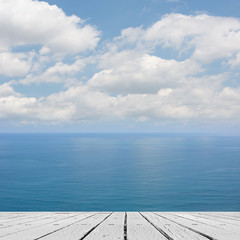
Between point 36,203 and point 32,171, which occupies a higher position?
point 32,171

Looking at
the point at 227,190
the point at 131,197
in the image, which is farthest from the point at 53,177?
the point at 227,190

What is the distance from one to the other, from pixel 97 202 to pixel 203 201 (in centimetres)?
2663

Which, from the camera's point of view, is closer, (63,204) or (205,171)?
(63,204)

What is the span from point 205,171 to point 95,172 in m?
45.1

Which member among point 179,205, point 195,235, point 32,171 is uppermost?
point 32,171

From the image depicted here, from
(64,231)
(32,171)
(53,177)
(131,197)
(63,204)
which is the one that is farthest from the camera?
(32,171)

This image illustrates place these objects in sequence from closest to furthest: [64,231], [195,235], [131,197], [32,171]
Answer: [195,235]
[64,231]
[131,197]
[32,171]

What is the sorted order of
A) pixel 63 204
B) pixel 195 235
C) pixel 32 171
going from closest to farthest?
pixel 195 235 → pixel 63 204 → pixel 32 171

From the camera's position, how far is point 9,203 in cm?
5362

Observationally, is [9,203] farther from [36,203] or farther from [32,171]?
[32,171]

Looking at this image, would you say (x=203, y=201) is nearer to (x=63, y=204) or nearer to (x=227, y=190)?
(x=227, y=190)

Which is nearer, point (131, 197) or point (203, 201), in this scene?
point (203, 201)

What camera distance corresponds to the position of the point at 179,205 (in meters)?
53.2

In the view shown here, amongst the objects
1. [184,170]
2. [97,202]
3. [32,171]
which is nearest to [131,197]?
[97,202]
